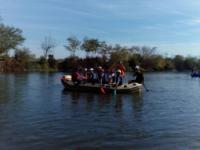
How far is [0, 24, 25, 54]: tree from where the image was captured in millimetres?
87875

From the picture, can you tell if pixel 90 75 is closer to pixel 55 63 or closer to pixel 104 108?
pixel 104 108

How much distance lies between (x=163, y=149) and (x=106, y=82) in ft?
64.4

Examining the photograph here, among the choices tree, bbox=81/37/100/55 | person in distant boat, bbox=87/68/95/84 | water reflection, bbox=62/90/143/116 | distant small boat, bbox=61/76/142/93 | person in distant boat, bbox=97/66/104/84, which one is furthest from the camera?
tree, bbox=81/37/100/55

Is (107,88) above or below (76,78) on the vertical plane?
below

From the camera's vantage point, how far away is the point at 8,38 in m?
88.9

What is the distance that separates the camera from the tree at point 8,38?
288ft

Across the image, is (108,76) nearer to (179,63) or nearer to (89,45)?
(89,45)

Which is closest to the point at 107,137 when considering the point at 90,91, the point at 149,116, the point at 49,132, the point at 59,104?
the point at 49,132

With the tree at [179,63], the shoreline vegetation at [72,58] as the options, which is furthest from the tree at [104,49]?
the tree at [179,63]

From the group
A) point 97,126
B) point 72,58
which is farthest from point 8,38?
point 97,126

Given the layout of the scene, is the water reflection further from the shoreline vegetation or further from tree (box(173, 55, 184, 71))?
tree (box(173, 55, 184, 71))

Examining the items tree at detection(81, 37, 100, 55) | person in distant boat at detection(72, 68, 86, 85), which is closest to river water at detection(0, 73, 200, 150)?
person in distant boat at detection(72, 68, 86, 85)

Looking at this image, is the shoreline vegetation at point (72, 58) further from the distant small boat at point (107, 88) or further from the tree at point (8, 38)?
the distant small boat at point (107, 88)

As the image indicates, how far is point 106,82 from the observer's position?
30969mm
